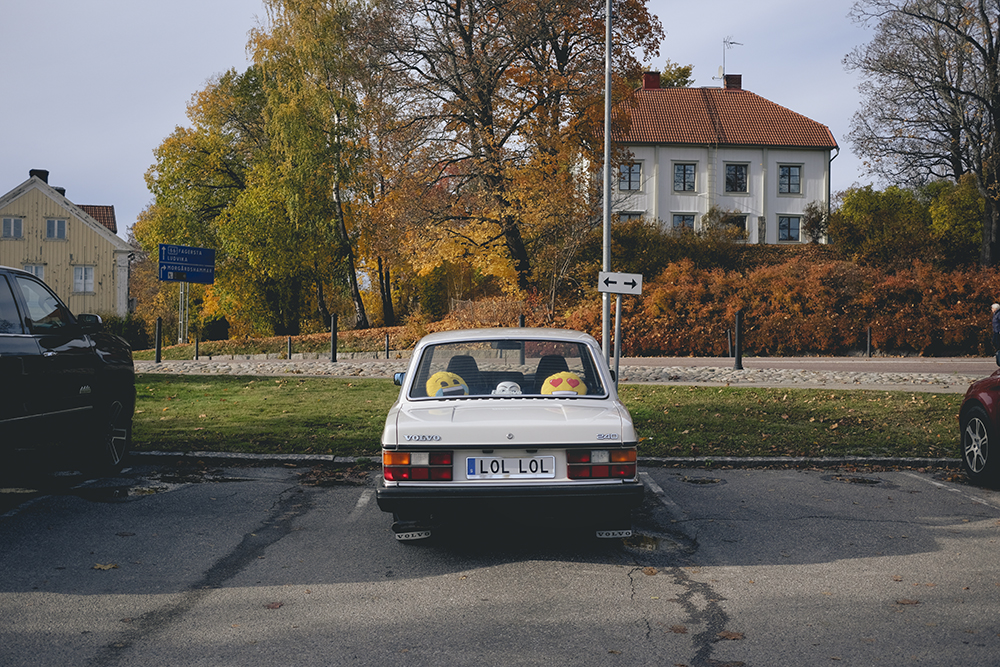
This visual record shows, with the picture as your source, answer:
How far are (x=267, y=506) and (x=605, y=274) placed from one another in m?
8.48

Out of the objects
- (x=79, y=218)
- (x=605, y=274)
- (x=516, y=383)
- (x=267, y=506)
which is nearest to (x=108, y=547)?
(x=267, y=506)

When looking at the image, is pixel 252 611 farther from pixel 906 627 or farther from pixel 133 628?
pixel 906 627

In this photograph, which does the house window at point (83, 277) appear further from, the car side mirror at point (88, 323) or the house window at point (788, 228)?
the car side mirror at point (88, 323)

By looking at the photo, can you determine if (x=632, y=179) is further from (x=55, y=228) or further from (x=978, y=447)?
(x=978, y=447)

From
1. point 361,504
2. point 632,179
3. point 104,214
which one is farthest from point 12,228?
point 361,504

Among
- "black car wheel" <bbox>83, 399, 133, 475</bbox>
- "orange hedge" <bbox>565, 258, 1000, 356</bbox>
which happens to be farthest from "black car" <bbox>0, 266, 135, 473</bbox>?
"orange hedge" <bbox>565, 258, 1000, 356</bbox>

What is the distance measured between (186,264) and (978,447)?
110ft

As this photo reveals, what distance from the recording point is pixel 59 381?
6781 mm

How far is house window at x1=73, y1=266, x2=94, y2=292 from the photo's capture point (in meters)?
50.9

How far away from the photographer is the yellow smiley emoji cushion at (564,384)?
600cm

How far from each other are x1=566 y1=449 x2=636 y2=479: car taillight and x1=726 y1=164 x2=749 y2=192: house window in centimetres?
4715

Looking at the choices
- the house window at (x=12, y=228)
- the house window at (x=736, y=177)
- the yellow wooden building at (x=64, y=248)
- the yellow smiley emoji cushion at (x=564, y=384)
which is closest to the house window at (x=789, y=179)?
the house window at (x=736, y=177)

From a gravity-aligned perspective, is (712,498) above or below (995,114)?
below

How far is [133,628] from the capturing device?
4.20 m
